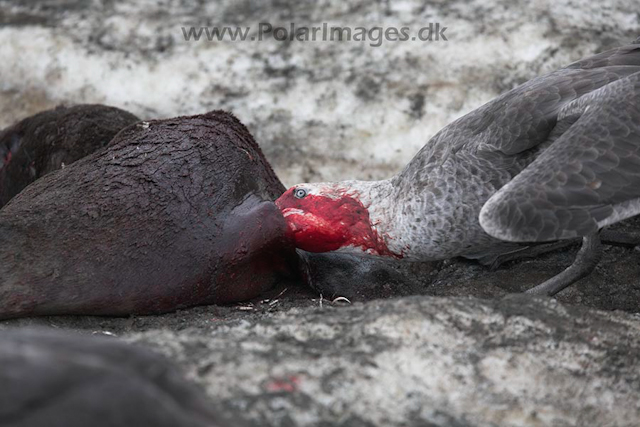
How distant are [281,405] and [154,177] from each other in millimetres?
1945

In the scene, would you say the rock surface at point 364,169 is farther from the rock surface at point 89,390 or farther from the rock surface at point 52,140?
the rock surface at point 52,140

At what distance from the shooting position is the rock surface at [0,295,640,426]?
2.34 metres

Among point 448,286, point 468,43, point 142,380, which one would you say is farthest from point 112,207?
point 468,43

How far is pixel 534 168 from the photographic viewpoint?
11.3ft

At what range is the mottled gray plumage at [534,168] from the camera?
10.8 feet

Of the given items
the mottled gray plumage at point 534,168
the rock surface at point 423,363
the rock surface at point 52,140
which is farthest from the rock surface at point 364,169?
the rock surface at point 52,140

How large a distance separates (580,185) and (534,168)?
0.72ft

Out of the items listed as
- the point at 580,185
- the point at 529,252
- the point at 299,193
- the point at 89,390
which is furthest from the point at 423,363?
the point at 529,252

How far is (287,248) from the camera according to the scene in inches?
163

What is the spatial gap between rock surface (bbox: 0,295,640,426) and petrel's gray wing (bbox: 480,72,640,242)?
324mm

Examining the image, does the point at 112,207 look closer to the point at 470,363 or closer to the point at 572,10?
the point at 470,363

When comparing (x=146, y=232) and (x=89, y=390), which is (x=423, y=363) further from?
(x=146, y=232)

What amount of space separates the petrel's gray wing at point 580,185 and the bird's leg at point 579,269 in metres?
0.60

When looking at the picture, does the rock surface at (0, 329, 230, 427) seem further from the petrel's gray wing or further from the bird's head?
the bird's head
